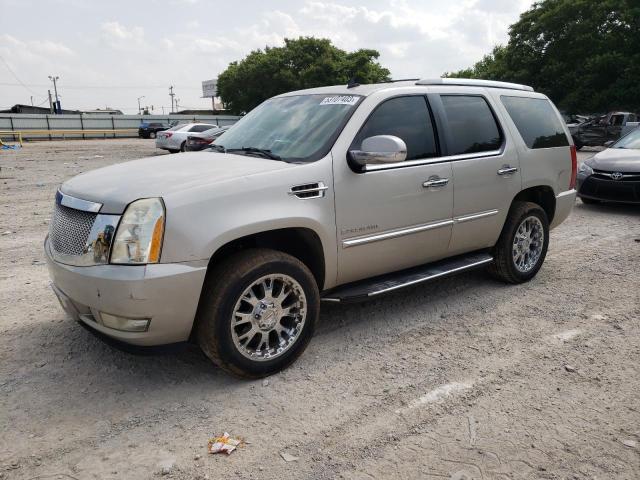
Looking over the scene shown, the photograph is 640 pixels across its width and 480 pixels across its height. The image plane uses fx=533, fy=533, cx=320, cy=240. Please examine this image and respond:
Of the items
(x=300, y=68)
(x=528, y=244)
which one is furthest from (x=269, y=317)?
(x=300, y=68)

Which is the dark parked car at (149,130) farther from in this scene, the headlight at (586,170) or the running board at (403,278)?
the running board at (403,278)

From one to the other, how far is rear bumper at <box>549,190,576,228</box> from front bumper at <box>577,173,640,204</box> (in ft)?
12.7

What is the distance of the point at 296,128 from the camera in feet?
13.1

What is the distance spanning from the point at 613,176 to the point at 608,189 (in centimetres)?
23

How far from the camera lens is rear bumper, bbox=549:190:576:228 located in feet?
17.9

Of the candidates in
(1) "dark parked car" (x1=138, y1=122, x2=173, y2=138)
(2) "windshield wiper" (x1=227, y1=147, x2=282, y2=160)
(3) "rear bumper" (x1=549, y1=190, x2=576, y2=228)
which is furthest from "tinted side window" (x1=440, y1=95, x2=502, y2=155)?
(1) "dark parked car" (x1=138, y1=122, x2=173, y2=138)

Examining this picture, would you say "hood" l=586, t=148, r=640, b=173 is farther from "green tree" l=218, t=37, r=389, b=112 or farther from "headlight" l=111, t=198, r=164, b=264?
"green tree" l=218, t=37, r=389, b=112

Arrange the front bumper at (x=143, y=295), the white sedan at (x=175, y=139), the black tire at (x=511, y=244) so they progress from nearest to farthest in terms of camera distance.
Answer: the front bumper at (x=143, y=295)
the black tire at (x=511, y=244)
the white sedan at (x=175, y=139)

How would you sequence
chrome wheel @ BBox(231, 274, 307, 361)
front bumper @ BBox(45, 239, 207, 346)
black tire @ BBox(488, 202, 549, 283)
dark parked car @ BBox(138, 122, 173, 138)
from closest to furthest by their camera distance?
front bumper @ BBox(45, 239, 207, 346) → chrome wheel @ BBox(231, 274, 307, 361) → black tire @ BBox(488, 202, 549, 283) → dark parked car @ BBox(138, 122, 173, 138)

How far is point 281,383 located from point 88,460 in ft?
3.85

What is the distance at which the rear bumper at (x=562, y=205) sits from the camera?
5457mm

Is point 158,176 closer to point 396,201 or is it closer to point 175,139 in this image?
point 396,201

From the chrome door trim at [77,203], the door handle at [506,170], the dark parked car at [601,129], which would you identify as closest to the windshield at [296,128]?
the chrome door trim at [77,203]

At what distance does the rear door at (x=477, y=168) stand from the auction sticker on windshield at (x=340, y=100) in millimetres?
752
